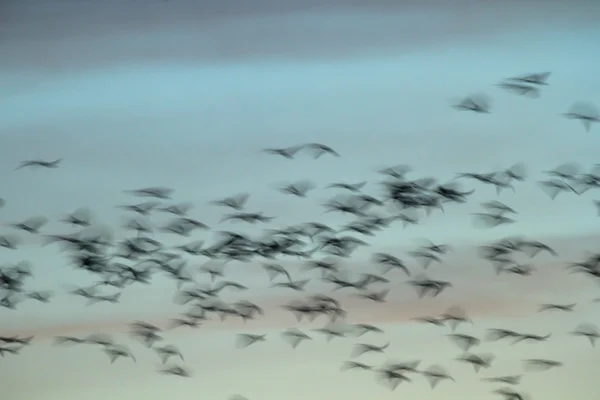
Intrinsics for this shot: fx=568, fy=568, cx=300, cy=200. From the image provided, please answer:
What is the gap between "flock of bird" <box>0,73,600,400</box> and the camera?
1.00 meters

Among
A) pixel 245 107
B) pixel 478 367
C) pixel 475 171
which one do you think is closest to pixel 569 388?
pixel 478 367

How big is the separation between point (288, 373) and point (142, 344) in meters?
0.28

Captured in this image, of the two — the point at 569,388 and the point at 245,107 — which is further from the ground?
the point at 245,107

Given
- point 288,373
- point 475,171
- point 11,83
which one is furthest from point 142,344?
point 475,171

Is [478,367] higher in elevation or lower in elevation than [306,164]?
lower

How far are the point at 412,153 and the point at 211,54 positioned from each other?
403 mm

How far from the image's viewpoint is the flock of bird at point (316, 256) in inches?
39.4

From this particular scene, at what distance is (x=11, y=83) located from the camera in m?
1.05

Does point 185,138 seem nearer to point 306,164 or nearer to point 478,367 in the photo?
point 306,164

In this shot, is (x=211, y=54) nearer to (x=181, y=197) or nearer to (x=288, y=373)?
(x=181, y=197)

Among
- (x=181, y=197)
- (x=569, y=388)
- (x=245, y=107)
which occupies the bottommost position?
(x=569, y=388)

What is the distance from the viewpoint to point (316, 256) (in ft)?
3.38

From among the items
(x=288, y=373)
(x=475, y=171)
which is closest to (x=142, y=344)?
(x=288, y=373)

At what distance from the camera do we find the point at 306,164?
40.2 inches
